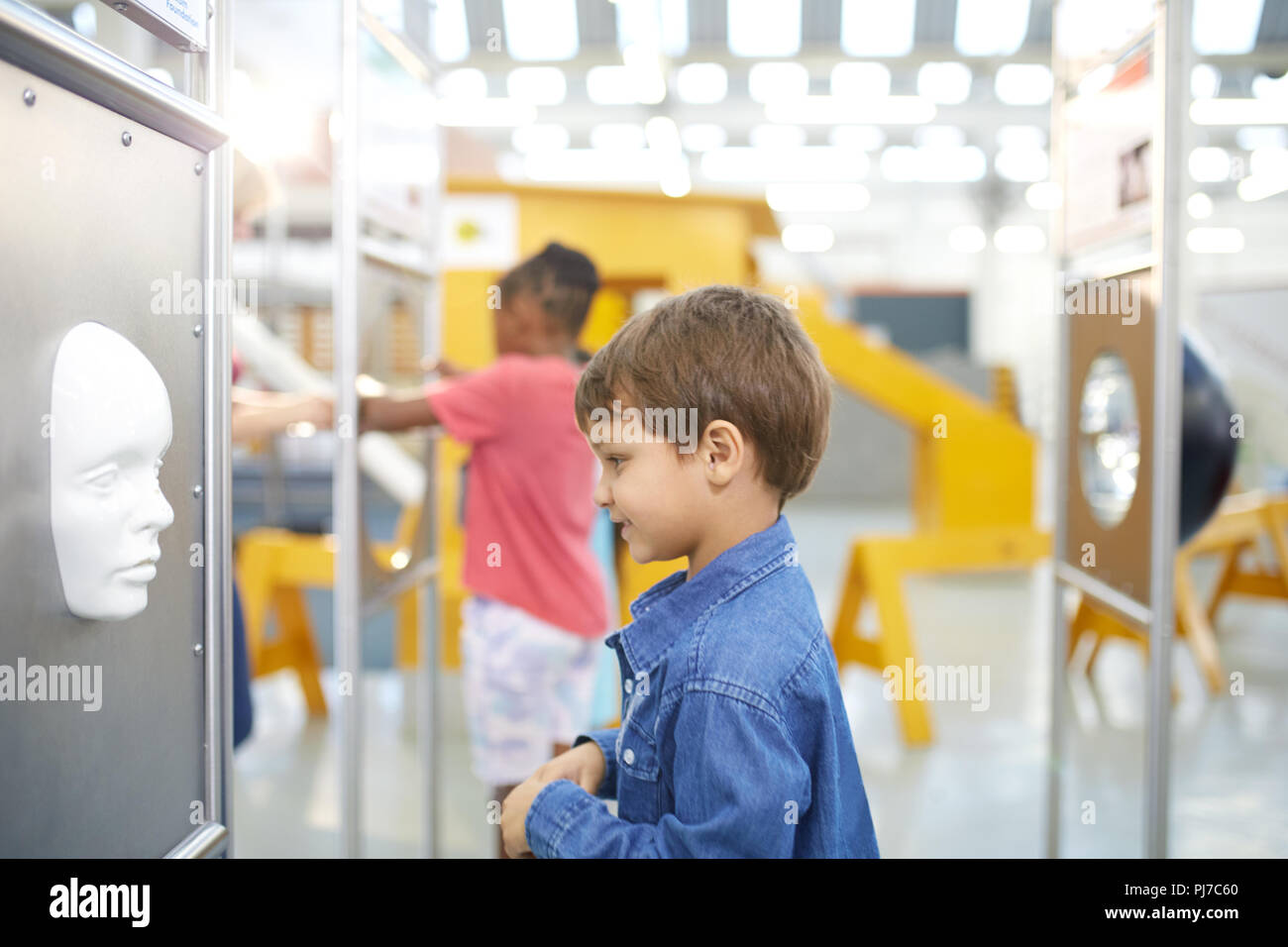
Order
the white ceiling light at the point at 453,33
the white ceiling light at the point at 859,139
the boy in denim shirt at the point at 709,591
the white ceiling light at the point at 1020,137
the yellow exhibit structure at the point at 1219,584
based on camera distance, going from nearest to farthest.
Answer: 1. the boy in denim shirt at the point at 709,591
2. the yellow exhibit structure at the point at 1219,584
3. the white ceiling light at the point at 453,33
4. the white ceiling light at the point at 1020,137
5. the white ceiling light at the point at 859,139

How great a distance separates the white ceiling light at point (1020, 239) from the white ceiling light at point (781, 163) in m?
3.36

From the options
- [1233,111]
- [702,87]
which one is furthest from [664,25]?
[1233,111]

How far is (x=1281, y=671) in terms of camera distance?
4594mm

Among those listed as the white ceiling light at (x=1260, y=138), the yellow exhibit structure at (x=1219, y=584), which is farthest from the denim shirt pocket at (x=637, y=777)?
the white ceiling light at (x=1260, y=138)

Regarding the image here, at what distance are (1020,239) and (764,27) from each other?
28.2 ft

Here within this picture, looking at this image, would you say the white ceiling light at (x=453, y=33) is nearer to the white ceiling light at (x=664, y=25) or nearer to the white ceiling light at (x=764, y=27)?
the white ceiling light at (x=664, y=25)

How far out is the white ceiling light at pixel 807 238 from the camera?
15.2m

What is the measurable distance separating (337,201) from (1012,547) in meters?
3.24

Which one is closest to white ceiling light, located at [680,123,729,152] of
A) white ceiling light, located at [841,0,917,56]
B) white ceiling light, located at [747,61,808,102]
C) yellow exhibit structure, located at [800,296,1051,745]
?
white ceiling light, located at [747,61,808,102]

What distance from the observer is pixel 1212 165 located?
1283 cm

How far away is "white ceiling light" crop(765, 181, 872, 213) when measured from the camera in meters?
12.4

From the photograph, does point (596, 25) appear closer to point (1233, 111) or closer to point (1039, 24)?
point (1039, 24)

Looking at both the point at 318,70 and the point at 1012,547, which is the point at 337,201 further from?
the point at 318,70
